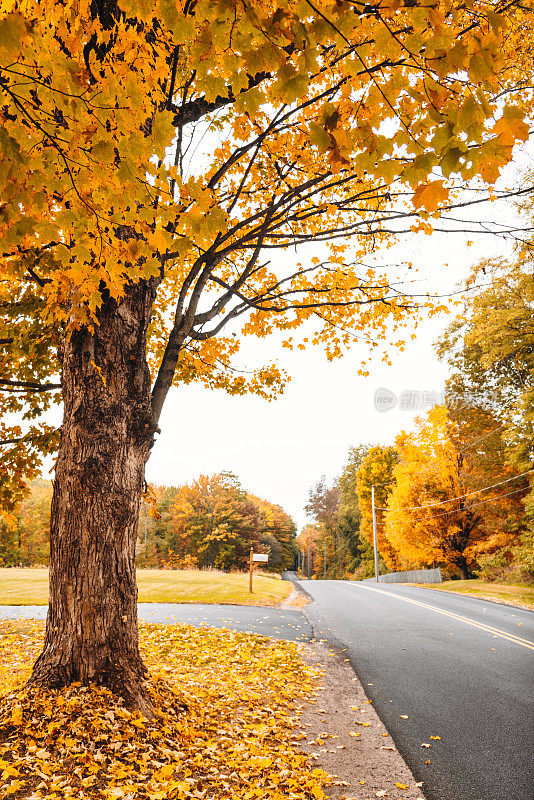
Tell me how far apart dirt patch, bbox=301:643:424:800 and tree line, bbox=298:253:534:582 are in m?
12.8

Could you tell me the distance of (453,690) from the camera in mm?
5066

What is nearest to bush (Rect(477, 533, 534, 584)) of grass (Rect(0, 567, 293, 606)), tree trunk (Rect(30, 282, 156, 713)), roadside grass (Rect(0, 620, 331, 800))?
grass (Rect(0, 567, 293, 606))

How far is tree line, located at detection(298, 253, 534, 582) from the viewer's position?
53.1 feet

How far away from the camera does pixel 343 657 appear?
6.66 m

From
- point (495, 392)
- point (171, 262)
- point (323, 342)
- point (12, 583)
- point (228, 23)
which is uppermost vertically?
point (495, 392)

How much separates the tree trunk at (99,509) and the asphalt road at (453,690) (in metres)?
2.36

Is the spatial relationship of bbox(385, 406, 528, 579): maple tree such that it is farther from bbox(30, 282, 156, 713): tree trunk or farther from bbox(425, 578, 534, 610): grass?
bbox(30, 282, 156, 713): tree trunk

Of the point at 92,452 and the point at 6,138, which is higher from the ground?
the point at 6,138

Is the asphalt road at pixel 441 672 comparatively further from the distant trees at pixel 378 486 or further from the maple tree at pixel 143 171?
the distant trees at pixel 378 486

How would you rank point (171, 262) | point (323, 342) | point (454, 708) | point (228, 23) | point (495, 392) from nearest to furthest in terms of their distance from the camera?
1. point (228, 23)
2. point (454, 708)
3. point (171, 262)
4. point (323, 342)
5. point (495, 392)

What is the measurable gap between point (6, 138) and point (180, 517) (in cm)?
4409

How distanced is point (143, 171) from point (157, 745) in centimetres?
381

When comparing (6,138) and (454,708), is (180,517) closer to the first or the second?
(454,708)

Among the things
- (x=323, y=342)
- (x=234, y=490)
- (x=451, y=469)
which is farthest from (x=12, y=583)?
(x=234, y=490)
